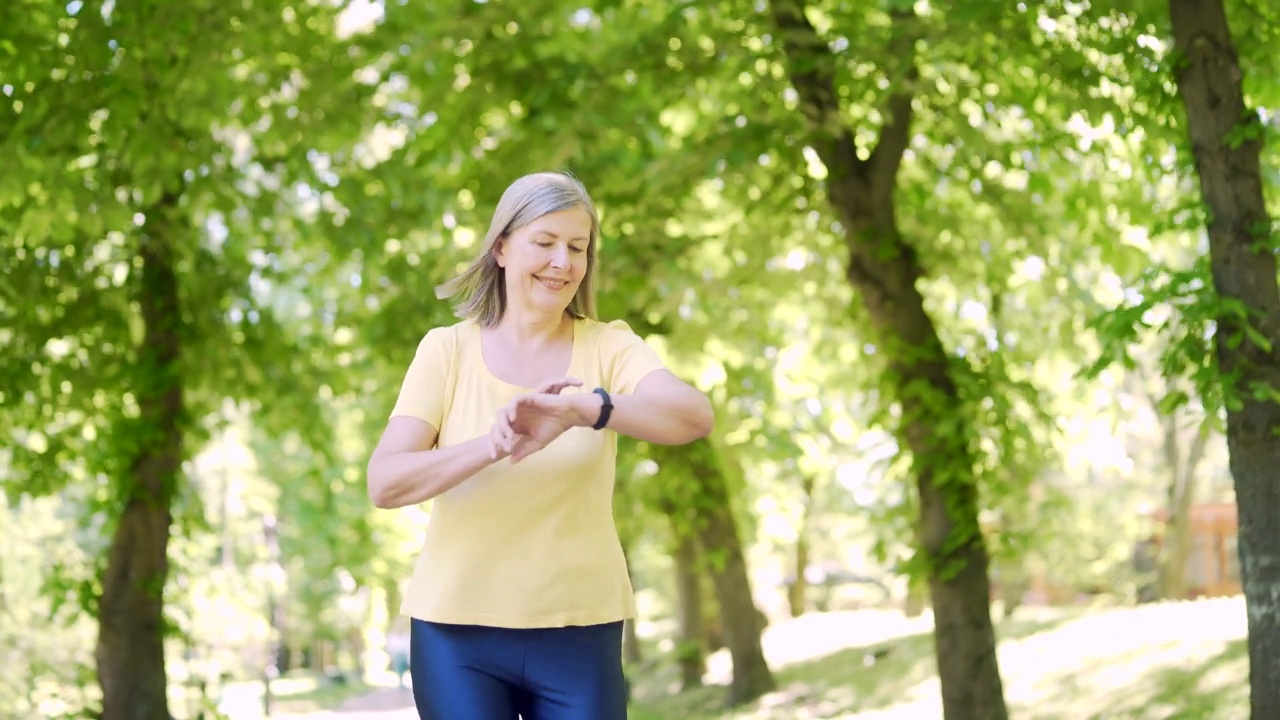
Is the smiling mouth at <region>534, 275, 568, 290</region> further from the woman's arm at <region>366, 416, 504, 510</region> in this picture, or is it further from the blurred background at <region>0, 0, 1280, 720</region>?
the blurred background at <region>0, 0, 1280, 720</region>

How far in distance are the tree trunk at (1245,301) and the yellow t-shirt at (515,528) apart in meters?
4.17

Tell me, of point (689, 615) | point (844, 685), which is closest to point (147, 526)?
point (844, 685)

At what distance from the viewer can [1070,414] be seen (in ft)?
45.2

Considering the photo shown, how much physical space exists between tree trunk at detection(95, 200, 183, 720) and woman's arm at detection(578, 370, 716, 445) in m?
10.4

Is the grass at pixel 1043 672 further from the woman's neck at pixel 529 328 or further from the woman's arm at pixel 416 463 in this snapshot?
the woman's arm at pixel 416 463

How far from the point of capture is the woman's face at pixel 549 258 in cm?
316

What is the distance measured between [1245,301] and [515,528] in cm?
467

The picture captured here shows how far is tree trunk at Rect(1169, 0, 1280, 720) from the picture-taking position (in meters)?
6.62

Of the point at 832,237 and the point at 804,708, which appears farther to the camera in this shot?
the point at 804,708

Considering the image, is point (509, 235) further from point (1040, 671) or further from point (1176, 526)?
point (1176, 526)

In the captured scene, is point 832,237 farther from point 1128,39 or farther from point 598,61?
point 1128,39

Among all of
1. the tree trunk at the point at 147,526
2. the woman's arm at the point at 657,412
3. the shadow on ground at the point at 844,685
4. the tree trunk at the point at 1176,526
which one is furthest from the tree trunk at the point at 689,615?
the woman's arm at the point at 657,412

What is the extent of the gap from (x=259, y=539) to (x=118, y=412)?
3127 cm

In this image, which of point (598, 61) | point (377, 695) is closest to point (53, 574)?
point (598, 61)
